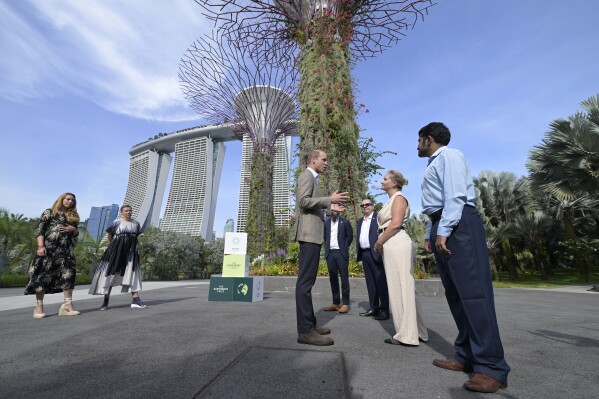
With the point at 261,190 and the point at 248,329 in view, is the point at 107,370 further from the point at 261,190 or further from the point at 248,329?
the point at 261,190

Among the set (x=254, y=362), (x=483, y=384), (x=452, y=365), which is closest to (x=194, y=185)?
(x=254, y=362)

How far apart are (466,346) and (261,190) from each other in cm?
1672

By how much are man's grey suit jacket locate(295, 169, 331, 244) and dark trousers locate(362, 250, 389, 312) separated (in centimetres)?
178

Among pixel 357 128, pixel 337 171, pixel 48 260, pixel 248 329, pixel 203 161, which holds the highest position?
pixel 203 161

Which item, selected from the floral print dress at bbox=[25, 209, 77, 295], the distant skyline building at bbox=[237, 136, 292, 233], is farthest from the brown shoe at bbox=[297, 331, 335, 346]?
the distant skyline building at bbox=[237, 136, 292, 233]

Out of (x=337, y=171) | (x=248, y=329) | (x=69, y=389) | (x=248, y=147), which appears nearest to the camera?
(x=69, y=389)

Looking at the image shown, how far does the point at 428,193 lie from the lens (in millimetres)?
2506

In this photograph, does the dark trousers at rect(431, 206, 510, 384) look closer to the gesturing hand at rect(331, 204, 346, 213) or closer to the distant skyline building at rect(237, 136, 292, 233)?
the gesturing hand at rect(331, 204, 346, 213)

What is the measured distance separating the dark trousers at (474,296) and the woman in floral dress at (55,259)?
5263mm

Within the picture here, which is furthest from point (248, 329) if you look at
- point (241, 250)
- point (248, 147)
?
point (248, 147)

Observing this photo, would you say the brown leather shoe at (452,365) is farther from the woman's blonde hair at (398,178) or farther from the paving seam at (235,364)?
the woman's blonde hair at (398,178)

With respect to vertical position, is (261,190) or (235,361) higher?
(261,190)

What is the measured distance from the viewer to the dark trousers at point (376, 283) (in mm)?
4375

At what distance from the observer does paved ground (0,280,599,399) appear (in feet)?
5.84
